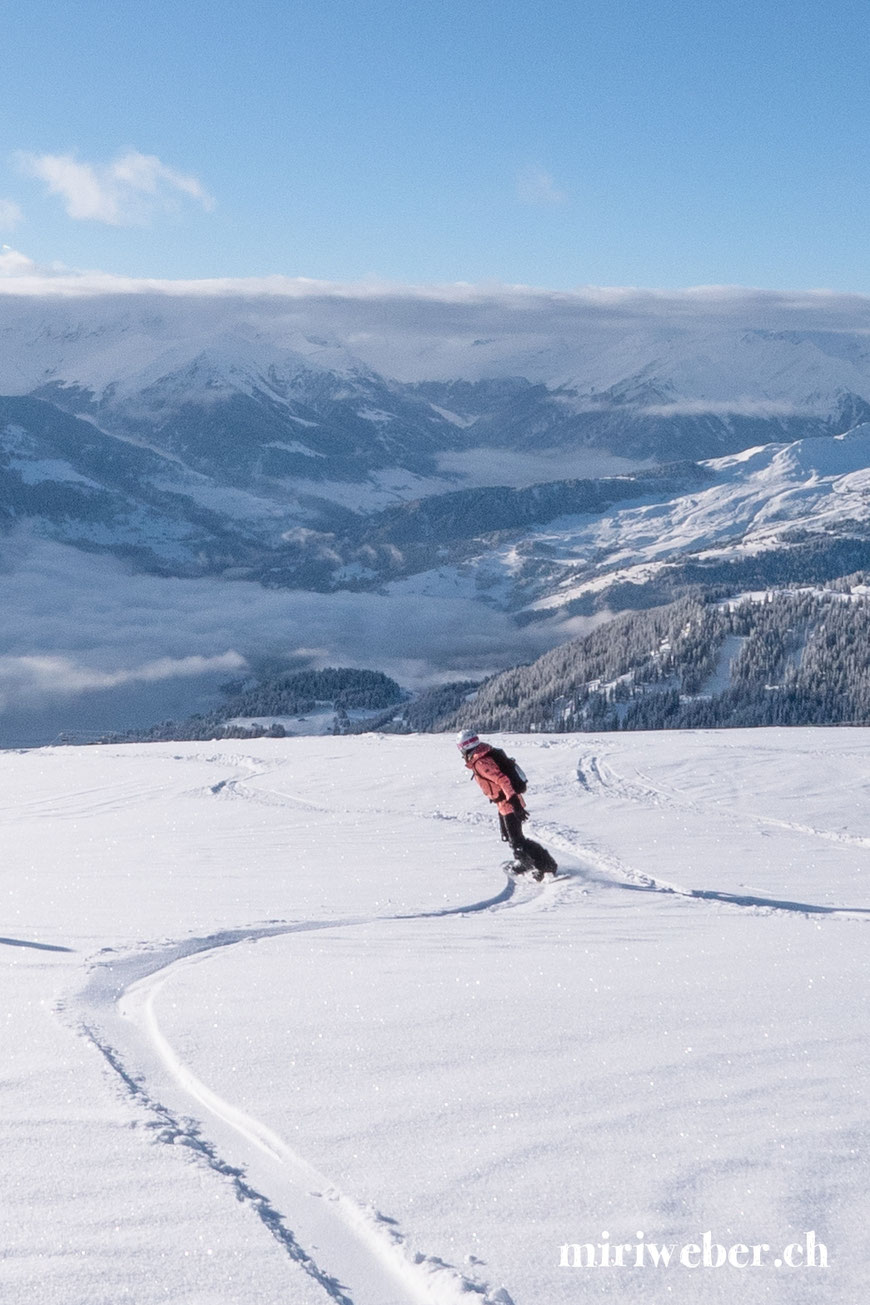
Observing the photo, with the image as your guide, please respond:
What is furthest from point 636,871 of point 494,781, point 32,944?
point 32,944

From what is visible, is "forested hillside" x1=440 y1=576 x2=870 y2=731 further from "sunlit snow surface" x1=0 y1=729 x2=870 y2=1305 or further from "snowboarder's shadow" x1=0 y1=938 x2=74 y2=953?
"snowboarder's shadow" x1=0 y1=938 x2=74 y2=953

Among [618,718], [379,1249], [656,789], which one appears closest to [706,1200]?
[379,1249]

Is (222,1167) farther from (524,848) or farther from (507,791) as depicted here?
(524,848)

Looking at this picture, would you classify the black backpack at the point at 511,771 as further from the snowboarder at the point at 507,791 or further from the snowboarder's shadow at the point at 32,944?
the snowboarder's shadow at the point at 32,944

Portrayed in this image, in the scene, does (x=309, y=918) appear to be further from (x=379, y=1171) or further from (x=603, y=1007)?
(x=379, y=1171)

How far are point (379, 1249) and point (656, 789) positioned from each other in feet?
72.6

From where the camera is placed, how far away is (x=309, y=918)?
1400cm

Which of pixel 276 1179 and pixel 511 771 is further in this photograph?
pixel 511 771

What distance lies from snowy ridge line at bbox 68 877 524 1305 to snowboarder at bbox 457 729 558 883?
7.95 meters

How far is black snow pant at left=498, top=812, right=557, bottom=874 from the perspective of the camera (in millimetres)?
16938

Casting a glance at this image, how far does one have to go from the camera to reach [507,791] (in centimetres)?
1672

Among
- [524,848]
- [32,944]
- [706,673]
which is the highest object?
[32,944]

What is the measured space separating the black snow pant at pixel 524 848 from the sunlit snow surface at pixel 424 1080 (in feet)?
1.66

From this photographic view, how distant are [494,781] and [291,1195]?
1144 cm
